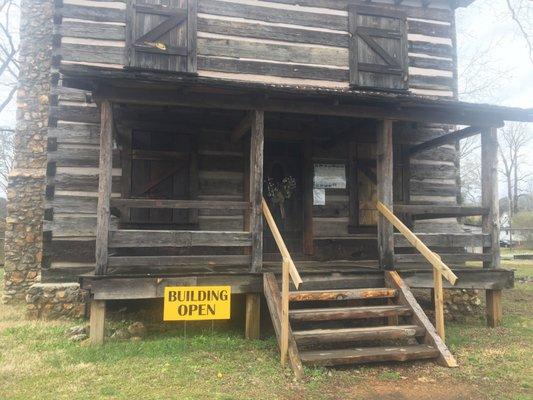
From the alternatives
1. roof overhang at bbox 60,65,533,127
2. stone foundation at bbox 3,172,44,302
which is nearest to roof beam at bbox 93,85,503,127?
roof overhang at bbox 60,65,533,127

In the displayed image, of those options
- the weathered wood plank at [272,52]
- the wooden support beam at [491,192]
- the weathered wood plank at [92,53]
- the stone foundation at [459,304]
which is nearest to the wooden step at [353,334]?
the wooden support beam at [491,192]

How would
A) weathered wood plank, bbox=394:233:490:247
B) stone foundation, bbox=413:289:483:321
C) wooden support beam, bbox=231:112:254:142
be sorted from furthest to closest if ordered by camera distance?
stone foundation, bbox=413:289:483:321 → weathered wood plank, bbox=394:233:490:247 → wooden support beam, bbox=231:112:254:142

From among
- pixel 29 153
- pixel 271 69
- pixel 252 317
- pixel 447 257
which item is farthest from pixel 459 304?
pixel 29 153

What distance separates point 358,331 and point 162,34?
20.4 ft

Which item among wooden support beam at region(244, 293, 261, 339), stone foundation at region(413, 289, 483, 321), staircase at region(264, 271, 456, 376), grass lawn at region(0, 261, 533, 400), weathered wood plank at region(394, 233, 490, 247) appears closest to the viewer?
grass lawn at region(0, 261, 533, 400)

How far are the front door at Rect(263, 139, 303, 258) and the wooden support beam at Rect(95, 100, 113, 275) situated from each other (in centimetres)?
351

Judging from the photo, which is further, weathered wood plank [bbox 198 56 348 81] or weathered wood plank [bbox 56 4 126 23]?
weathered wood plank [bbox 198 56 348 81]

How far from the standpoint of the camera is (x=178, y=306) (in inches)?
232

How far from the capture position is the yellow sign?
588cm

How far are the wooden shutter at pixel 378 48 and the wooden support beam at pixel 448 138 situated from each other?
1337mm

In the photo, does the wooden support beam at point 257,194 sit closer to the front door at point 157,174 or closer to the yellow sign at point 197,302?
the yellow sign at point 197,302

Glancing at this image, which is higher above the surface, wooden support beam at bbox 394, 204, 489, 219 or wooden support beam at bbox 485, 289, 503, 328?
wooden support beam at bbox 394, 204, 489, 219

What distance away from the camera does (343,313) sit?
587 centimetres

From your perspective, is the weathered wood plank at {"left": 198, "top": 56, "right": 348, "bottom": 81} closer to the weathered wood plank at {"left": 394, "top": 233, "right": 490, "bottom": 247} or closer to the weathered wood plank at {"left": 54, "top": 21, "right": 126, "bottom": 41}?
the weathered wood plank at {"left": 54, "top": 21, "right": 126, "bottom": 41}
